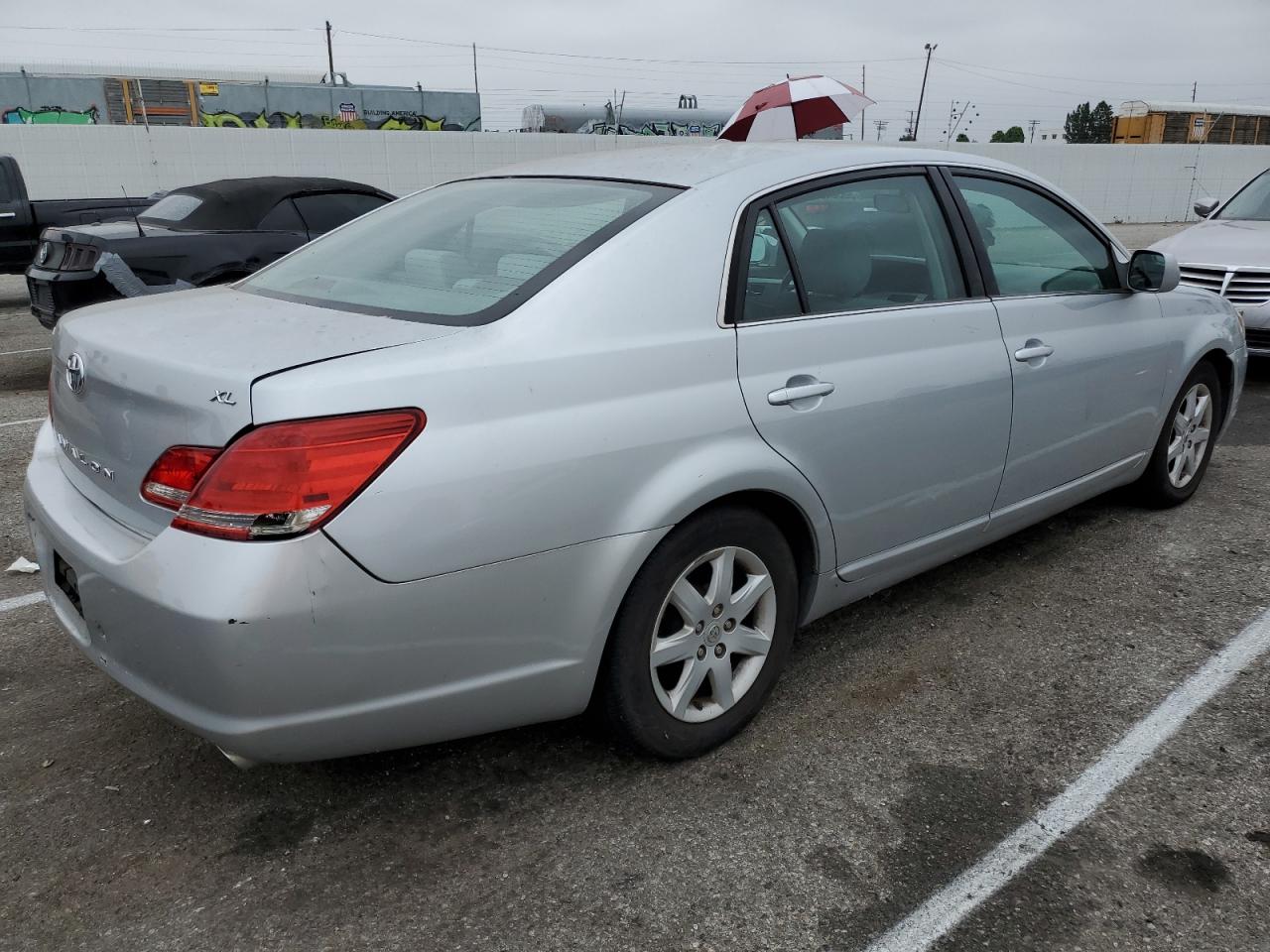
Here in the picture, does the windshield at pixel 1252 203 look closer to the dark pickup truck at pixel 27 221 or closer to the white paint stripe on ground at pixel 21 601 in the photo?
the white paint stripe on ground at pixel 21 601

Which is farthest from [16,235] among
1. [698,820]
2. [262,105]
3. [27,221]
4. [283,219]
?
[262,105]

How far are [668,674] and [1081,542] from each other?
2419 mm

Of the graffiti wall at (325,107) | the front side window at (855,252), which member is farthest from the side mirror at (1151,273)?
the graffiti wall at (325,107)

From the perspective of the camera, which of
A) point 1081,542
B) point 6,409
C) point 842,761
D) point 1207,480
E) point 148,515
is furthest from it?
point 6,409

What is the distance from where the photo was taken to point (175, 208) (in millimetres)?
8203

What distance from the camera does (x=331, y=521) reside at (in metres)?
1.99

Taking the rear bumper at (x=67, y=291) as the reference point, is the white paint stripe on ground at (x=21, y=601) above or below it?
below

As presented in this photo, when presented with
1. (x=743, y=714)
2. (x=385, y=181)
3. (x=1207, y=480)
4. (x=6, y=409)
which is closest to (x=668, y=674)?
(x=743, y=714)

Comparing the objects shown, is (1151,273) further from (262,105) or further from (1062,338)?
(262,105)

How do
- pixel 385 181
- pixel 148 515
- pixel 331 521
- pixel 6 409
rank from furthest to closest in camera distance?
pixel 385 181 → pixel 6 409 → pixel 148 515 → pixel 331 521

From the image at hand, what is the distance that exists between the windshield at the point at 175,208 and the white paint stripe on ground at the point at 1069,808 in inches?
297

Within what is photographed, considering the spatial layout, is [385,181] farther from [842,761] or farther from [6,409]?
[842,761]

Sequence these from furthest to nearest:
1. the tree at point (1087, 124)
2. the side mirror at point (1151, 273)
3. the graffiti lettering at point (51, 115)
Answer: the tree at point (1087, 124) < the graffiti lettering at point (51, 115) < the side mirror at point (1151, 273)

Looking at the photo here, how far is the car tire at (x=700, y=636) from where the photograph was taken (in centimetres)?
247
